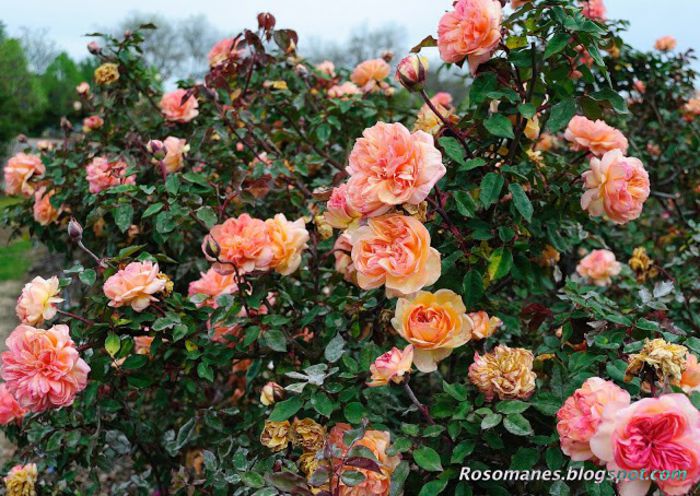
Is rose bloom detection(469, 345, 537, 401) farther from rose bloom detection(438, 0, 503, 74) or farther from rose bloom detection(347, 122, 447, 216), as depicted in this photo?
rose bloom detection(438, 0, 503, 74)

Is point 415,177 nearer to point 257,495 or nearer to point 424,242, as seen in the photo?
point 424,242

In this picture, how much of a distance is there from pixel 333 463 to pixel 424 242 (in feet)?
1.15

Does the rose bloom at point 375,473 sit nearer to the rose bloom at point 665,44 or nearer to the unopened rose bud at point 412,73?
the unopened rose bud at point 412,73

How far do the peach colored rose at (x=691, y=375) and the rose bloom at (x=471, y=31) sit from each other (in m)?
0.58

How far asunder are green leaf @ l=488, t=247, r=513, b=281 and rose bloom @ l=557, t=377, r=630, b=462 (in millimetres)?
299

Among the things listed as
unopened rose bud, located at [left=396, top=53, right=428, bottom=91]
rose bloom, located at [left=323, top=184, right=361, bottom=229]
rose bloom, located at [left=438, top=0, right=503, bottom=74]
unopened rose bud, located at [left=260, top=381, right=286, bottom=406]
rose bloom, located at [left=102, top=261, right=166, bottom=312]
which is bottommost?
unopened rose bud, located at [left=260, top=381, right=286, bottom=406]

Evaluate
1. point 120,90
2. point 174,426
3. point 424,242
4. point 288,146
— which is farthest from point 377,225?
point 120,90

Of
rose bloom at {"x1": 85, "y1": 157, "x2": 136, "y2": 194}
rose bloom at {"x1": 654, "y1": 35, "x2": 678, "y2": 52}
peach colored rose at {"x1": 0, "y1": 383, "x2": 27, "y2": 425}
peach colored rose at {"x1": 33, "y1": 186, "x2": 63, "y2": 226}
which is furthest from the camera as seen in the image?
rose bloom at {"x1": 654, "y1": 35, "x2": 678, "y2": 52}

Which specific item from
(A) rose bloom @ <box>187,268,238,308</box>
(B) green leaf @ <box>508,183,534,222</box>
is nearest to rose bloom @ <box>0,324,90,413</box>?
(A) rose bloom @ <box>187,268,238,308</box>

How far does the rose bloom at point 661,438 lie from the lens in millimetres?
658

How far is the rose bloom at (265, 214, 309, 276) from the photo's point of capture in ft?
3.78

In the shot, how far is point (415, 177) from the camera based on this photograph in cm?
84

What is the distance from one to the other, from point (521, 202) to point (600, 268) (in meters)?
1.09

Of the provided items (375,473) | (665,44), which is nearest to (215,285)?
(375,473)
